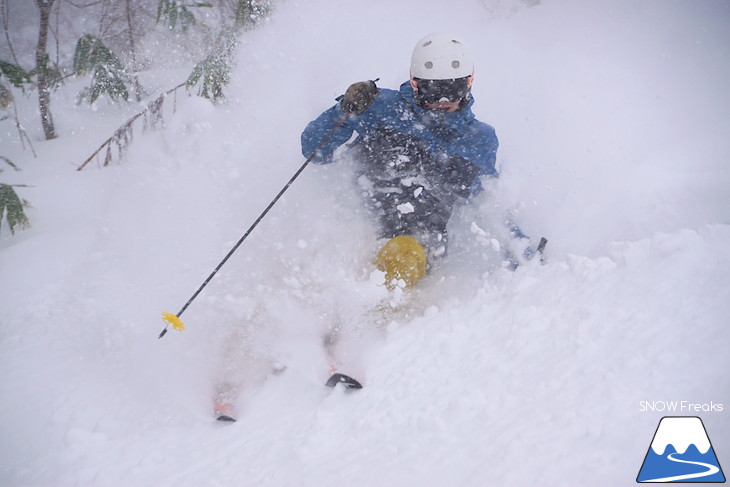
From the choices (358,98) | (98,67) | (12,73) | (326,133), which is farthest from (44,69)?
(358,98)

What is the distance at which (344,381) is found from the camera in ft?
7.16

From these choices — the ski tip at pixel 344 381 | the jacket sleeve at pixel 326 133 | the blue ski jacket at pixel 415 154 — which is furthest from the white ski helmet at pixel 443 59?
the ski tip at pixel 344 381

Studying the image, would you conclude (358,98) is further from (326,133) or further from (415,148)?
(415,148)

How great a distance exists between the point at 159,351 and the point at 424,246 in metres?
1.82

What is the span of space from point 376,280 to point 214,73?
2.68m

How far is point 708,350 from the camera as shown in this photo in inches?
68.1

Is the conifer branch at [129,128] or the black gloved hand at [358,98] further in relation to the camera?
the conifer branch at [129,128]

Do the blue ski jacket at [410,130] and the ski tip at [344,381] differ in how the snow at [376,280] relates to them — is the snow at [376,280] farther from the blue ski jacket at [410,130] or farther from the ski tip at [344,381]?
the blue ski jacket at [410,130]

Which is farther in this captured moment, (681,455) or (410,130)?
(410,130)

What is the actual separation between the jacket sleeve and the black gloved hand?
0.23 feet

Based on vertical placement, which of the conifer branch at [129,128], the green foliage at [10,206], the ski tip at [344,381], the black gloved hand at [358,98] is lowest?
the ski tip at [344,381]

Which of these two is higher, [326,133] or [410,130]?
[410,130]

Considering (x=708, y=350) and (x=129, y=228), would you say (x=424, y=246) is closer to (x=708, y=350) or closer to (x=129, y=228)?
(x=708, y=350)

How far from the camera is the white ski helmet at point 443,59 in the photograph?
2.73 meters
